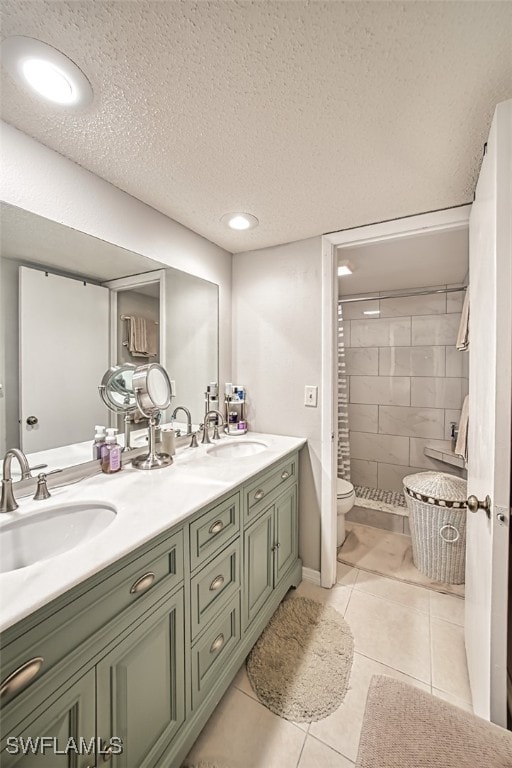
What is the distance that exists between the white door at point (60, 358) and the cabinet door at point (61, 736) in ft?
2.61

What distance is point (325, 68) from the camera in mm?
830

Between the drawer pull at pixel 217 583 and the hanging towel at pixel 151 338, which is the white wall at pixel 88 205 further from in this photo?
the drawer pull at pixel 217 583

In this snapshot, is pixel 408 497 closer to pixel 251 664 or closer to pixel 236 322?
pixel 251 664

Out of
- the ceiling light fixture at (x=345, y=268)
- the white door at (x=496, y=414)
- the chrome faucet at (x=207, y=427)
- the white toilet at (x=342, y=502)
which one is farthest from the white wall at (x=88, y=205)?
the white toilet at (x=342, y=502)

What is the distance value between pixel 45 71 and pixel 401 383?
3.08m

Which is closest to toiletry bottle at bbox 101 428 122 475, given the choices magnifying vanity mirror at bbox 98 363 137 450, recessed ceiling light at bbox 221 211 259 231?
magnifying vanity mirror at bbox 98 363 137 450

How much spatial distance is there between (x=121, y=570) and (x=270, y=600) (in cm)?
108

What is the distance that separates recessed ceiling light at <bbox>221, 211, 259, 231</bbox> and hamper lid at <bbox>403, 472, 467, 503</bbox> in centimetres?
190

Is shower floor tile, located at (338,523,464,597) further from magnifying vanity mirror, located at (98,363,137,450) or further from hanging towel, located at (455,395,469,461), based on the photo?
magnifying vanity mirror, located at (98,363,137,450)

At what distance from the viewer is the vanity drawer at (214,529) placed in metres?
1.04

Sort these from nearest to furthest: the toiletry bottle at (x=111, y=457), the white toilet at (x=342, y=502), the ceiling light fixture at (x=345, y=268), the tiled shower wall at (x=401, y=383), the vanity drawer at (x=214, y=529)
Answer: the vanity drawer at (x=214, y=529) → the toiletry bottle at (x=111, y=457) → the white toilet at (x=342, y=502) → the ceiling light fixture at (x=345, y=268) → the tiled shower wall at (x=401, y=383)

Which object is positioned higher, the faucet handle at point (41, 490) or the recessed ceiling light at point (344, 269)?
the recessed ceiling light at point (344, 269)

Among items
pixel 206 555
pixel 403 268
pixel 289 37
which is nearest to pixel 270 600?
pixel 206 555

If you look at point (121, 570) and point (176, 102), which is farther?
point (176, 102)
